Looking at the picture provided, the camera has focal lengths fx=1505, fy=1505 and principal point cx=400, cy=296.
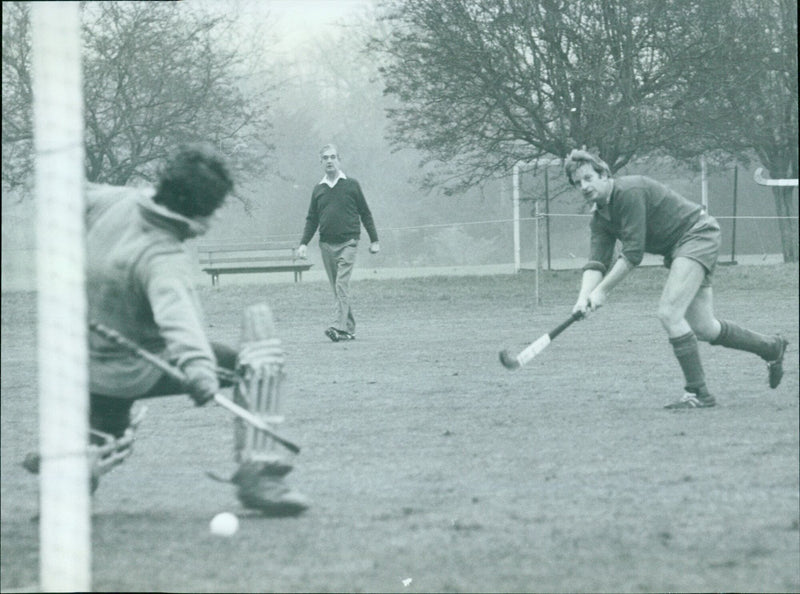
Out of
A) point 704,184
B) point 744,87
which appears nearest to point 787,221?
point 744,87

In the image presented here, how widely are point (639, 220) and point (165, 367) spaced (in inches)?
154

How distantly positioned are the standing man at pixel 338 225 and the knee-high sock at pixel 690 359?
5409 mm

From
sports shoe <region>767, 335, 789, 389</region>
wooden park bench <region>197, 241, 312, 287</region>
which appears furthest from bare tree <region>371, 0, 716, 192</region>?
sports shoe <region>767, 335, 789, 389</region>

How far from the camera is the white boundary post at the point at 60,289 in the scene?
145 inches

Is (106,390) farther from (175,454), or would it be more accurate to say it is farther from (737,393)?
(737,393)

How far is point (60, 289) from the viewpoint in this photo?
369 cm

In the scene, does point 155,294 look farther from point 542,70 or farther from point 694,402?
point 542,70

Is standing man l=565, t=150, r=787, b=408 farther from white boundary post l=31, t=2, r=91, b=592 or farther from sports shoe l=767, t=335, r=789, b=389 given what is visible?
white boundary post l=31, t=2, r=91, b=592

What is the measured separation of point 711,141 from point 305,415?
15031mm

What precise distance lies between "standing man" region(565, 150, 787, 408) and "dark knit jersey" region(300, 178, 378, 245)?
529 cm

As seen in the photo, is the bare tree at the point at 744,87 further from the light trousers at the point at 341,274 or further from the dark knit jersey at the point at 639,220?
the dark knit jersey at the point at 639,220

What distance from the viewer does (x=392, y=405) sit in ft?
29.3

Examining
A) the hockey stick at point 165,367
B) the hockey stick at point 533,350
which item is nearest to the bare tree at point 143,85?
the hockey stick at point 533,350

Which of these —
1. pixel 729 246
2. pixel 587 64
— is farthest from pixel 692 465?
pixel 729 246
